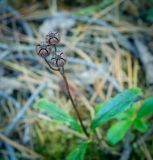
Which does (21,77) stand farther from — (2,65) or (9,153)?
(9,153)

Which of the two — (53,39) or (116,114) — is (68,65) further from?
(53,39)

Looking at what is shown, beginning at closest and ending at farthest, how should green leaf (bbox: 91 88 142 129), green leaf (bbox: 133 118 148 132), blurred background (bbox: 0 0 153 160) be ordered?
green leaf (bbox: 91 88 142 129)
green leaf (bbox: 133 118 148 132)
blurred background (bbox: 0 0 153 160)

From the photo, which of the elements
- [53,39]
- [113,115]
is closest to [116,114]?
[113,115]

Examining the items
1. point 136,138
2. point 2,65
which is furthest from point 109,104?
point 2,65

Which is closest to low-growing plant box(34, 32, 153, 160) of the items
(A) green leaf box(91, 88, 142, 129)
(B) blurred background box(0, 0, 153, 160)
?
(A) green leaf box(91, 88, 142, 129)

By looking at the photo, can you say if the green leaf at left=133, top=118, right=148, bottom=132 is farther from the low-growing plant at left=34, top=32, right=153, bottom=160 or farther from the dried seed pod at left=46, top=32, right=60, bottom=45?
the dried seed pod at left=46, top=32, right=60, bottom=45

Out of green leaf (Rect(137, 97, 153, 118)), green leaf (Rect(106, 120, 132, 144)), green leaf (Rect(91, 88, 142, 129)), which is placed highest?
green leaf (Rect(91, 88, 142, 129))

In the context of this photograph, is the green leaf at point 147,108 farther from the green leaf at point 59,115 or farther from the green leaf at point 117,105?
the green leaf at point 59,115
